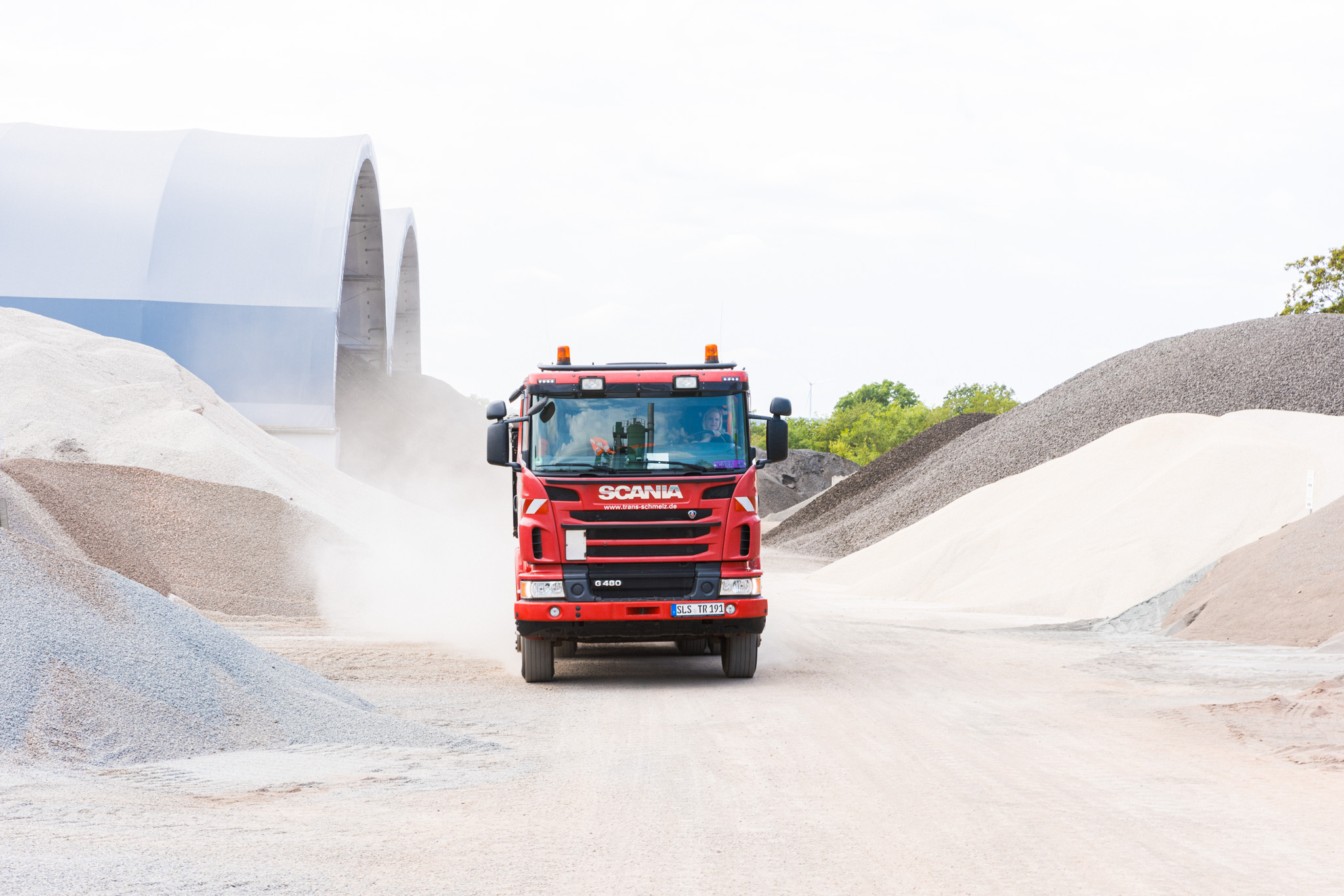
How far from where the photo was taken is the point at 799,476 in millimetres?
72188

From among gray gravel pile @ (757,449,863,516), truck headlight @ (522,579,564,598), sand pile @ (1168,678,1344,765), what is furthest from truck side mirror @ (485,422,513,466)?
gray gravel pile @ (757,449,863,516)

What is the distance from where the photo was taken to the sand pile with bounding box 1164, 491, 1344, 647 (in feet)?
52.3

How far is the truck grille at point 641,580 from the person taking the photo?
1156cm

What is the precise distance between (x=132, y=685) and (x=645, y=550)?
4950 millimetres

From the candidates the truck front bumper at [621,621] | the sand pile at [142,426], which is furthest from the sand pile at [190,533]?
the truck front bumper at [621,621]

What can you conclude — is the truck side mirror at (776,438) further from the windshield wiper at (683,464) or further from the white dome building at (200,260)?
the white dome building at (200,260)

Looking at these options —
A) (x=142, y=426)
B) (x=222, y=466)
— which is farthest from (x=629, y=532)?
(x=142, y=426)

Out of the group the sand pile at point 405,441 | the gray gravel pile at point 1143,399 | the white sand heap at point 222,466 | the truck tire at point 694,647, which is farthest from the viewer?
the sand pile at point 405,441

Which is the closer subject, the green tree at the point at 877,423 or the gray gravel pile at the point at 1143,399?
the gray gravel pile at the point at 1143,399

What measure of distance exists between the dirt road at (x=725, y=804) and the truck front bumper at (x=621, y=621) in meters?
0.68

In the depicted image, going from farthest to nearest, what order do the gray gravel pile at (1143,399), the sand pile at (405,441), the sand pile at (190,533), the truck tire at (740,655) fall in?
the sand pile at (405,441) → the gray gravel pile at (1143,399) → the sand pile at (190,533) → the truck tire at (740,655)

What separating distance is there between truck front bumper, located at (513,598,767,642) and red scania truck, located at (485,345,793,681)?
0.04 feet

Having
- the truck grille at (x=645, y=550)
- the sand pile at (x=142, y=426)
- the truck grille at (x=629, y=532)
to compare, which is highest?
the sand pile at (x=142, y=426)

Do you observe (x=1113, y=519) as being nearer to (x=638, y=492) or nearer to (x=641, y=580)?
(x=641, y=580)
